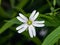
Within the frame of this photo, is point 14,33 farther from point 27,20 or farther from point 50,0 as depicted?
point 27,20

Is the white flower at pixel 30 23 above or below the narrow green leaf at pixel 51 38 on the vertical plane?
above

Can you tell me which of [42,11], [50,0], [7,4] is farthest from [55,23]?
[7,4]

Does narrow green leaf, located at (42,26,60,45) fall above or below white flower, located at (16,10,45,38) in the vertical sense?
below

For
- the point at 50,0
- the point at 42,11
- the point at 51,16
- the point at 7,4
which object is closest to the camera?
the point at 51,16

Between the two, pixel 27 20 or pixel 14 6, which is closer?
pixel 27 20

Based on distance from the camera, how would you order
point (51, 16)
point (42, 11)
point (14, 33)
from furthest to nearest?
point (14, 33) → point (42, 11) → point (51, 16)

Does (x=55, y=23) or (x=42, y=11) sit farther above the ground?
(x=55, y=23)

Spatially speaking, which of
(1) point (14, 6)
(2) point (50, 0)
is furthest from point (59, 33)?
(1) point (14, 6)

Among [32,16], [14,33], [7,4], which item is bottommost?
[14,33]

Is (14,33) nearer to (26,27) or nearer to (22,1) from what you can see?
(22,1)
